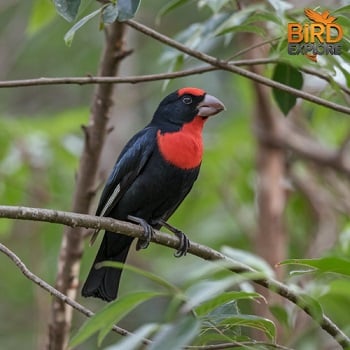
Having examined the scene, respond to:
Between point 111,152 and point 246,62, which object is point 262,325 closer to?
point 246,62

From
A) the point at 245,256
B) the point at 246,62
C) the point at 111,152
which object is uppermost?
the point at 246,62

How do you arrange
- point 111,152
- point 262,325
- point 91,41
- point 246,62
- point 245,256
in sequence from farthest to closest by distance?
1. point 91,41
2. point 111,152
3. point 246,62
4. point 245,256
5. point 262,325

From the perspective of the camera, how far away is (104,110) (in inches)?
147

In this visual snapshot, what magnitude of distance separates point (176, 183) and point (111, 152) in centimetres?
306

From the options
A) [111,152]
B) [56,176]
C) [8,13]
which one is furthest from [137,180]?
[8,13]

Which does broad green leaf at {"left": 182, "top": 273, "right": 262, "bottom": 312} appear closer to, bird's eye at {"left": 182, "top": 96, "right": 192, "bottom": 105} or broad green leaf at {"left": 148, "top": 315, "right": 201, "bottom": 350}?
broad green leaf at {"left": 148, "top": 315, "right": 201, "bottom": 350}

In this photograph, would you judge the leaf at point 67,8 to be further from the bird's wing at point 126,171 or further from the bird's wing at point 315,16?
the bird's wing at point 126,171

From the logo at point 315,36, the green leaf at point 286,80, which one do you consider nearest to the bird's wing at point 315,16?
the logo at point 315,36

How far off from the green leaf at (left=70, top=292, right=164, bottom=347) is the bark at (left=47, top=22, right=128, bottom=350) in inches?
78.9

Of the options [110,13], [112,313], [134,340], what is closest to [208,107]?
[110,13]

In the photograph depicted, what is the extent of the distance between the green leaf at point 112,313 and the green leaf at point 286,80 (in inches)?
66.8

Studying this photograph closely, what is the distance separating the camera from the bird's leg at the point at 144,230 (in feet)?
11.0

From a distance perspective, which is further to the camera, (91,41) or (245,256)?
(91,41)

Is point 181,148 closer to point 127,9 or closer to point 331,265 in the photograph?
point 127,9
